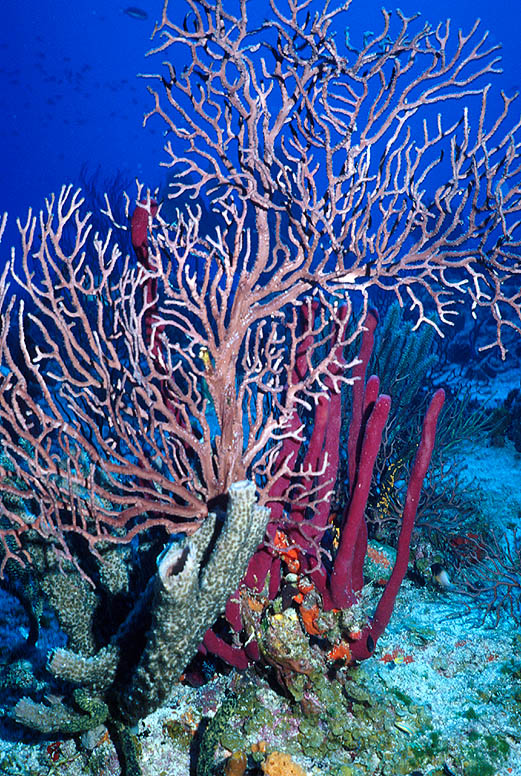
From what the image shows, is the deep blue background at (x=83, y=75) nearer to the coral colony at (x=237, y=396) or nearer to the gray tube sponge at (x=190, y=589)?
the coral colony at (x=237, y=396)

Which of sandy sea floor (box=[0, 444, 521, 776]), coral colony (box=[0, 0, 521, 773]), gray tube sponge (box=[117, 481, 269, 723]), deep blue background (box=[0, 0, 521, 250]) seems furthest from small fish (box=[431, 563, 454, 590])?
deep blue background (box=[0, 0, 521, 250])

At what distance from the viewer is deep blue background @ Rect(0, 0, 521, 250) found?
96.0 metres

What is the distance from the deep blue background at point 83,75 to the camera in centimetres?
9600

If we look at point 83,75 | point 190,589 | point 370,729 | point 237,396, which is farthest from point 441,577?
point 83,75

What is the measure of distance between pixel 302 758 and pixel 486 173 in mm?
3698

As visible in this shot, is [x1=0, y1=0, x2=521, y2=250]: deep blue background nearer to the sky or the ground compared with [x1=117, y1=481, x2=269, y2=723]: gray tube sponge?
nearer to the sky

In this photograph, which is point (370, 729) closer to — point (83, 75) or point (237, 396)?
point (237, 396)

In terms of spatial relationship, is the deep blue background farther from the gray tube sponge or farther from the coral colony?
the gray tube sponge

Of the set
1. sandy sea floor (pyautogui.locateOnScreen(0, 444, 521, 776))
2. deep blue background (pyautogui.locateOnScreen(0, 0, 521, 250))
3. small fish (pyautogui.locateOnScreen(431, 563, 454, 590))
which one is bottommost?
sandy sea floor (pyautogui.locateOnScreen(0, 444, 521, 776))

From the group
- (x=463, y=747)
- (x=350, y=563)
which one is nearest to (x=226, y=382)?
(x=350, y=563)

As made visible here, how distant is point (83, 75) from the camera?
10412cm

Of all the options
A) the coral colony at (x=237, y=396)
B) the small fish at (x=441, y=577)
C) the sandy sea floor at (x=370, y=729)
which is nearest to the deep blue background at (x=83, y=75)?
the coral colony at (x=237, y=396)

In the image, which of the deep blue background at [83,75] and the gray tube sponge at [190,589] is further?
the deep blue background at [83,75]

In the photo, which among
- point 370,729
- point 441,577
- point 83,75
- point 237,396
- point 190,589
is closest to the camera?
point 190,589
